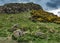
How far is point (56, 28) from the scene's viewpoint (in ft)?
198

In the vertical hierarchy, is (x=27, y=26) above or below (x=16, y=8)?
below

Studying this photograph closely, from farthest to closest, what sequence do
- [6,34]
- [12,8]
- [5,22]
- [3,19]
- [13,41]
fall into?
[12,8] < [3,19] < [5,22] < [6,34] < [13,41]

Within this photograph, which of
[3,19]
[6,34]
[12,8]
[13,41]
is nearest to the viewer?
[13,41]

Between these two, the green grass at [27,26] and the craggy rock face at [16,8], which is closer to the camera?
the green grass at [27,26]

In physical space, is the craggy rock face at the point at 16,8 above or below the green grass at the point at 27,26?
above

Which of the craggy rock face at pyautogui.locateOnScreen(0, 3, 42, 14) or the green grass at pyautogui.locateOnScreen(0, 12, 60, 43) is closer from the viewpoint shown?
the green grass at pyautogui.locateOnScreen(0, 12, 60, 43)

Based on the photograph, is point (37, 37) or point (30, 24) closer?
point (37, 37)

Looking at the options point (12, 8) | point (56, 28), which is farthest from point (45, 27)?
point (12, 8)

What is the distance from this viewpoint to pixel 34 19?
225ft

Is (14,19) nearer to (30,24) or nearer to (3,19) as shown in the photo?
(3,19)

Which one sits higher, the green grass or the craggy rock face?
the craggy rock face

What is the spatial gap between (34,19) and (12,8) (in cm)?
1668

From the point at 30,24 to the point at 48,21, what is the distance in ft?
20.1

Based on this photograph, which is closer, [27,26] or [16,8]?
[27,26]
